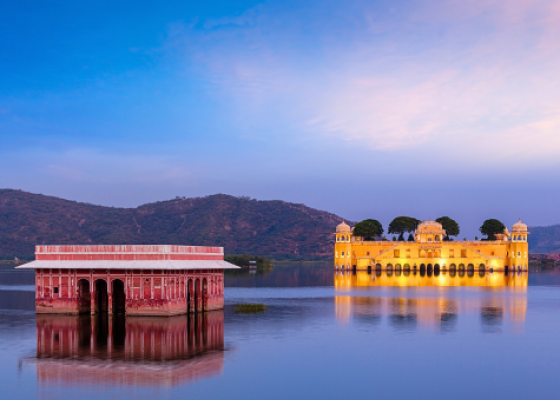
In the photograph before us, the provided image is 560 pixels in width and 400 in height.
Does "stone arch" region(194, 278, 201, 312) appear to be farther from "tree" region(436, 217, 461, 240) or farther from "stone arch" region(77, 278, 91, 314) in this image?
"tree" region(436, 217, 461, 240)

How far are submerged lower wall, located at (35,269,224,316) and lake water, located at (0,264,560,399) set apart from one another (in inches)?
46.5

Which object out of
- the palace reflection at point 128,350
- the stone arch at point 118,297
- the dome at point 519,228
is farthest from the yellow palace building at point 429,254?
the palace reflection at point 128,350

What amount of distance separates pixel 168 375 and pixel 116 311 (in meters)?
18.8

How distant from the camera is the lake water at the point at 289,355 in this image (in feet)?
73.9

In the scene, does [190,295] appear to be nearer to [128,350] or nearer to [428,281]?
[128,350]

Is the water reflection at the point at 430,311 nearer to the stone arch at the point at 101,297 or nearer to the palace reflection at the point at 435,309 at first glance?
the palace reflection at the point at 435,309

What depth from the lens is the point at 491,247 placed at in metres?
122

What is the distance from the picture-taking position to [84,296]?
41156 mm

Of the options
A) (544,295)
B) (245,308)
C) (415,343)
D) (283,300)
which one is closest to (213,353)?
(415,343)

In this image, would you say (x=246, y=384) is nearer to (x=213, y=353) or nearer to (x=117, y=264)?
(x=213, y=353)

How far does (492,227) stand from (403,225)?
57.5 ft

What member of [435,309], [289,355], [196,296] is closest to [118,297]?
[196,296]

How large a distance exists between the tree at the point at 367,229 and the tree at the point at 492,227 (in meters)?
21.3

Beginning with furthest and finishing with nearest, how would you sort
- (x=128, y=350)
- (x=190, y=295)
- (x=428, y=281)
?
(x=428, y=281), (x=190, y=295), (x=128, y=350)
